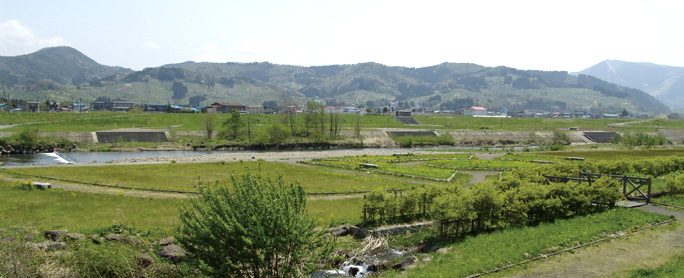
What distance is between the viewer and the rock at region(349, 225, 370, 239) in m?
24.1

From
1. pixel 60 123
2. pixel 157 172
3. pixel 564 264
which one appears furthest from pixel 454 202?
pixel 60 123

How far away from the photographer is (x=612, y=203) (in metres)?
24.8

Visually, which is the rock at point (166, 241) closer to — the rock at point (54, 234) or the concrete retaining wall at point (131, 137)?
the rock at point (54, 234)

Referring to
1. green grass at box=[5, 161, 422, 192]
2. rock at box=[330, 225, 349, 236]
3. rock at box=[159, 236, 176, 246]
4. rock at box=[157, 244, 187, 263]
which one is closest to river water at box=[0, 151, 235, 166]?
green grass at box=[5, 161, 422, 192]

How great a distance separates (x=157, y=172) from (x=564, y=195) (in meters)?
42.0

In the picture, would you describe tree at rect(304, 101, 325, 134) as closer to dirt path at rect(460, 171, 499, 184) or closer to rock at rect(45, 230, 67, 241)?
dirt path at rect(460, 171, 499, 184)

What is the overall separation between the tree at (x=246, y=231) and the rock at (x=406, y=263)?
18.1ft

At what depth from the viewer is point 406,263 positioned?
19062mm

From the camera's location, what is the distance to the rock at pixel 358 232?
24.1 meters

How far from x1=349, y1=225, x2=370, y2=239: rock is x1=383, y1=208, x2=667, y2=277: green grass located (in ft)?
→ 17.2

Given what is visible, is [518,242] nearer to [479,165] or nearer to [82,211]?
[82,211]

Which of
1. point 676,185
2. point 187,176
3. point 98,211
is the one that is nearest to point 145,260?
point 98,211

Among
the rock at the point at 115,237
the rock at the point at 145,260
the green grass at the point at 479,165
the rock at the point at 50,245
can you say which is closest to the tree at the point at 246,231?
the rock at the point at 145,260

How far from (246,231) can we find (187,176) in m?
35.8
